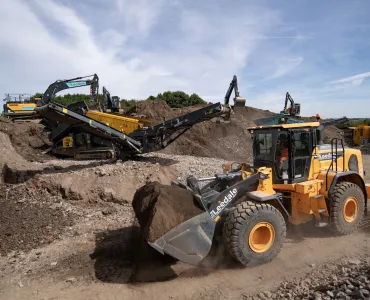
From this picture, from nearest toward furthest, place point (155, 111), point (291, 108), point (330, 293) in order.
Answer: point (330, 293), point (291, 108), point (155, 111)

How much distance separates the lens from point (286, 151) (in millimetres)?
6000

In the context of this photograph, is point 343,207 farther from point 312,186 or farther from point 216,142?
point 216,142

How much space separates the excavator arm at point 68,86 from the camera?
11430 millimetres

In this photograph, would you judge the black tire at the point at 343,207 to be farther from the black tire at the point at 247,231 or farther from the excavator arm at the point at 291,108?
the excavator arm at the point at 291,108

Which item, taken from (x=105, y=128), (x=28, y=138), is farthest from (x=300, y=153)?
(x=28, y=138)

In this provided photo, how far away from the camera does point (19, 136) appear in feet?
47.6

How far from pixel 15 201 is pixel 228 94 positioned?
292 inches

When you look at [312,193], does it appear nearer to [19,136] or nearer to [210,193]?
[210,193]

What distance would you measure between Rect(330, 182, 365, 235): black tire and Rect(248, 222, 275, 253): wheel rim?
5.53 feet

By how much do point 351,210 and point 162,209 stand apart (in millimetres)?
4135

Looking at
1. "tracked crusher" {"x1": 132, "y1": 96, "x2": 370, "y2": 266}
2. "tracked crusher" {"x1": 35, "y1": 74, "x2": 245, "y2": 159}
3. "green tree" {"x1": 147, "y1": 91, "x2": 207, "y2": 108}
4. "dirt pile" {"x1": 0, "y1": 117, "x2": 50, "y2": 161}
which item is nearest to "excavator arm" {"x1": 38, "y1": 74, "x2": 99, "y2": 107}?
"tracked crusher" {"x1": 35, "y1": 74, "x2": 245, "y2": 159}

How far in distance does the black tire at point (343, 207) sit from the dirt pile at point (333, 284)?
113 cm

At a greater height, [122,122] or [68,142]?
[122,122]

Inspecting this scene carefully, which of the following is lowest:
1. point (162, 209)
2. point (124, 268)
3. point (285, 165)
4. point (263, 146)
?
point (124, 268)
